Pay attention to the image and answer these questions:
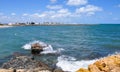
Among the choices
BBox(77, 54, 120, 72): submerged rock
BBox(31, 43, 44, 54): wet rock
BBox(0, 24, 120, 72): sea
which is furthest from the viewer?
→ BBox(31, 43, 44, 54): wet rock

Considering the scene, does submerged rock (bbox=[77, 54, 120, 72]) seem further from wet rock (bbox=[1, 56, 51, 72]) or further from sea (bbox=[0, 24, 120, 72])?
sea (bbox=[0, 24, 120, 72])

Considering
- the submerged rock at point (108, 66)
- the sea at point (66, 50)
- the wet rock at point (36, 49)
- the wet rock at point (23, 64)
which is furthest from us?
the wet rock at point (36, 49)

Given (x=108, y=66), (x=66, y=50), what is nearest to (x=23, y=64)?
(x=108, y=66)

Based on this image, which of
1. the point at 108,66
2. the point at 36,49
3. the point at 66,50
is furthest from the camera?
the point at 66,50

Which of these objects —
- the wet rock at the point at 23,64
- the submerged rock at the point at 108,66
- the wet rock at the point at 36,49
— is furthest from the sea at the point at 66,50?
the submerged rock at the point at 108,66

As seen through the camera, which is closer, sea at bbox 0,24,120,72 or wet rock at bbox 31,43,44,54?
sea at bbox 0,24,120,72

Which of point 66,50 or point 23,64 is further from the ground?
point 23,64

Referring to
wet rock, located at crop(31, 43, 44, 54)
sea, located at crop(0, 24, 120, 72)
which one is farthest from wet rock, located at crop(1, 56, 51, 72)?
wet rock, located at crop(31, 43, 44, 54)

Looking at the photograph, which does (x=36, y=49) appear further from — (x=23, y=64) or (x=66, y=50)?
(x=23, y=64)

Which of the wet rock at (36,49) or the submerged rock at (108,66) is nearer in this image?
the submerged rock at (108,66)

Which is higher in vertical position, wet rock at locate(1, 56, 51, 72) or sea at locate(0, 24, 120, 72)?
wet rock at locate(1, 56, 51, 72)

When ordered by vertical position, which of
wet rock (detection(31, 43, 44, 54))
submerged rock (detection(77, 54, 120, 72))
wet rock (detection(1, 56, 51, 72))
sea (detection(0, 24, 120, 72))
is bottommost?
sea (detection(0, 24, 120, 72))

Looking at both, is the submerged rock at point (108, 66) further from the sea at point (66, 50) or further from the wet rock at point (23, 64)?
the sea at point (66, 50)

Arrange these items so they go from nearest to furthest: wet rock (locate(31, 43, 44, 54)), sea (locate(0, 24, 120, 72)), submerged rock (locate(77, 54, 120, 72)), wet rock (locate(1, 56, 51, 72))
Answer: submerged rock (locate(77, 54, 120, 72)) < wet rock (locate(1, 56, 51, 72)) < sea (locate(0, 24, 120, 72)) < wet rock (locate(31, 43, 44, 54))
